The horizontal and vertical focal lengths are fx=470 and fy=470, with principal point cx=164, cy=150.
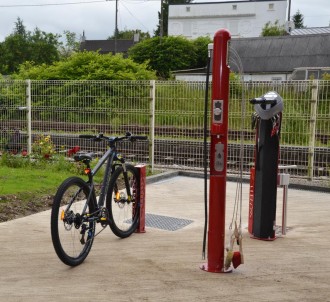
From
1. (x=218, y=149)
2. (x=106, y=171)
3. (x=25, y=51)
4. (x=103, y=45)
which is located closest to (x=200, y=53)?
(x=25, y=51)

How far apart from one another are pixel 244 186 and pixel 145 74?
1480cm

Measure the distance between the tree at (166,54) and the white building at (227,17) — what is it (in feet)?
82.9

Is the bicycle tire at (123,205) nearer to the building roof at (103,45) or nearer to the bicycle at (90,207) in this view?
the bicycle at (90,207)

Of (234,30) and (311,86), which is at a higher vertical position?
(234,30)

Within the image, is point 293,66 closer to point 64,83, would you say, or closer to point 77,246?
point 64,83

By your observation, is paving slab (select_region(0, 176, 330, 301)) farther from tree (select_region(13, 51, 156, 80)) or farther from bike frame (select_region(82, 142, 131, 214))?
tree (select_region(13, 51, 156, 80))

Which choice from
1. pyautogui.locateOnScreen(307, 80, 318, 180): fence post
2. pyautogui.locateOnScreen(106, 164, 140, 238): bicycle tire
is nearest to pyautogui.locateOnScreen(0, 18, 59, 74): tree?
pyautogui.locateOnScreen(307, 80, 318, 180): fence post

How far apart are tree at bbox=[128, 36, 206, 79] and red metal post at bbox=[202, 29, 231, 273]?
39.2 m

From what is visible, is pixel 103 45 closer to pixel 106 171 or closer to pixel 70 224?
pixel 106 171

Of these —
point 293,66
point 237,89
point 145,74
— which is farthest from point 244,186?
point 293,66

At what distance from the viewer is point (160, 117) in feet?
35.8

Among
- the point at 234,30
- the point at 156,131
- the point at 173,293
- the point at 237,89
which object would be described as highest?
the point at 234,30

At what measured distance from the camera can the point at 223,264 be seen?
176 inches

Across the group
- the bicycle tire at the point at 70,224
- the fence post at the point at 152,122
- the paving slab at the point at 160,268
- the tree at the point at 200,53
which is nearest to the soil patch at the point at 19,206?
the paving slab at the point at 160,268
